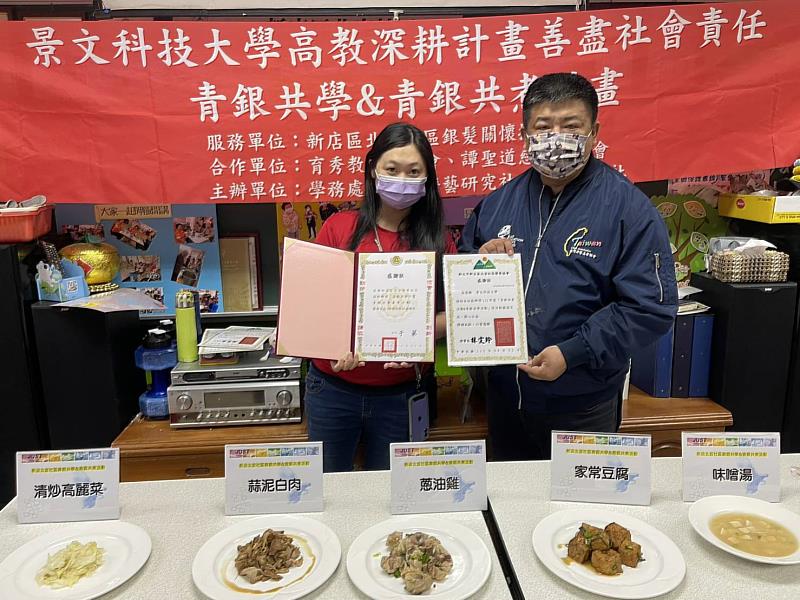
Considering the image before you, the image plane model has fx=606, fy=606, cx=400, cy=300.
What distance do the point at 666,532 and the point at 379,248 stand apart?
1.07 m

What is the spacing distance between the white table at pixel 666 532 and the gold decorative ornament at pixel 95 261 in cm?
180

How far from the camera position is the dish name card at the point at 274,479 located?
50.9 inches

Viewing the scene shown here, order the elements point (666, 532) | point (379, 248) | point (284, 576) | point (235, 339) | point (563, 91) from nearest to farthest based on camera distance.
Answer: point (284, 576), point (666, 532), point (563, 91), point (379, 248), point (235, 339)

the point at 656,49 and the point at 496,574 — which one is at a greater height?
the point at 656,49

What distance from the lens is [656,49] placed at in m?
2.33

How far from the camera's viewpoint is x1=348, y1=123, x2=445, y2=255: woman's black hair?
182 centimetres

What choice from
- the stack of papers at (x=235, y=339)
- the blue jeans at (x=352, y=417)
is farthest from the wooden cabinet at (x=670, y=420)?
the stack of papers at (x=235, y=339)

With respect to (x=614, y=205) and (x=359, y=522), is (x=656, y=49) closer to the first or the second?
(x=614, y=205)

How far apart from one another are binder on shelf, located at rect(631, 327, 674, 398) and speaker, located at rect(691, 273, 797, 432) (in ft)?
0.61

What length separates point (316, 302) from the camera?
1.64m

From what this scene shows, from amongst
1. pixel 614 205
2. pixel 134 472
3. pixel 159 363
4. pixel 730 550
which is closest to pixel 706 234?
pixel 614 205

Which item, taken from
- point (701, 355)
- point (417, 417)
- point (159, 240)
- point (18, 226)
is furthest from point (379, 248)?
point (701, 355)

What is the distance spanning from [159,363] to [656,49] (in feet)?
7.46

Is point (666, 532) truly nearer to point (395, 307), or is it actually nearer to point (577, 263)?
point (577, 263)
